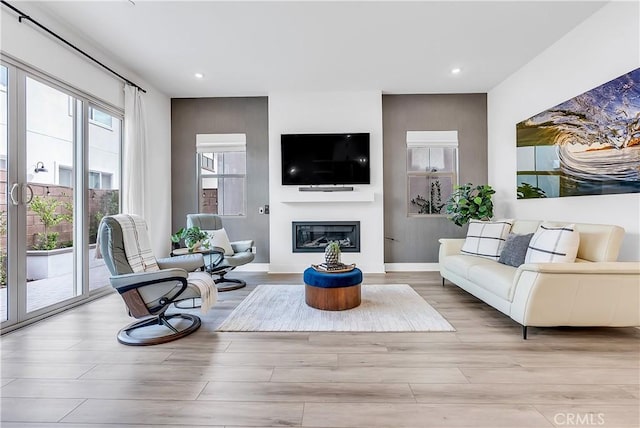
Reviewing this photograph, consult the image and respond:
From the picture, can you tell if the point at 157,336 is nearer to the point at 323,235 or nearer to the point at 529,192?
the point at 323,235

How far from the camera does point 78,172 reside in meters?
3.46

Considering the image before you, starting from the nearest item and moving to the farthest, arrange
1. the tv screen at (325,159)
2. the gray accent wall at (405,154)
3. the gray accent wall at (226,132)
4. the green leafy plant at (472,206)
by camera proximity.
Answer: the green leafy plant at (472,206), the tv screen at (325,159), the gray accent wall at (405,154), the gray accent wall at (226,132)

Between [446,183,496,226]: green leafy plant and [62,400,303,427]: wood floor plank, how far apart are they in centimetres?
384

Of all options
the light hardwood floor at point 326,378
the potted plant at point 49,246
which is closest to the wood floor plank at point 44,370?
the light hardwood floor at point 326,378

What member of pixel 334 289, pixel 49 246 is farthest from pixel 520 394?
pixel 49 246

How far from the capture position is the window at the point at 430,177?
5230 mm

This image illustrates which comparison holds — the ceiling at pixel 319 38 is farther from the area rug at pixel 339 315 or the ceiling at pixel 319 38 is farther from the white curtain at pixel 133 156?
the area rug at pixel 339 315

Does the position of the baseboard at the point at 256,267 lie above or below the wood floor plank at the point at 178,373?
above

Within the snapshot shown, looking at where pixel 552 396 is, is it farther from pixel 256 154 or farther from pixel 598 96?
pixel 256 154

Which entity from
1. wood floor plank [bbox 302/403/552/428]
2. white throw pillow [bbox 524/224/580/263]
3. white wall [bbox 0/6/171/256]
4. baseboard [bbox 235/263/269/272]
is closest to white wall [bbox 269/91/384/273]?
baseboard [bbox 235/263/269/272]

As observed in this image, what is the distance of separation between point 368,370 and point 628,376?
1.58 m

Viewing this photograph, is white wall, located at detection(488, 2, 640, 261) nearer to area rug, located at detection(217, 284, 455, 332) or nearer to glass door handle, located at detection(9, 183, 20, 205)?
area rug, located at detection(217, 284, 455, 332)

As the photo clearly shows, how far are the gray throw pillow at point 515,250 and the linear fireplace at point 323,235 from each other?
2167mm

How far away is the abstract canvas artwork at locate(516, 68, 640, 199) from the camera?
8.78 feet
